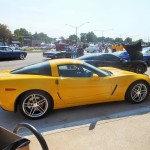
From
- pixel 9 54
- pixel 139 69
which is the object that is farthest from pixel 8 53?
pixel 139 69

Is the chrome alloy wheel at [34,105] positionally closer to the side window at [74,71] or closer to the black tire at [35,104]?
the black tire at [35,104]

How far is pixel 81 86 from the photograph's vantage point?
5.38 m

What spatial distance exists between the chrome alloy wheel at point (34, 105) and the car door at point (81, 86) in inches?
17.0

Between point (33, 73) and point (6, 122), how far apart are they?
1.23m

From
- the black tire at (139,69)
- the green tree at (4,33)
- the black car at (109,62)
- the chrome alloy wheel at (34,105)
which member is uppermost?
the green tree at (4,33)

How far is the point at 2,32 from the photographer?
7188cm

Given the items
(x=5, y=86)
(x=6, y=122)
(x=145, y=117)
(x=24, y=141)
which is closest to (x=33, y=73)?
(x=5, y=86)

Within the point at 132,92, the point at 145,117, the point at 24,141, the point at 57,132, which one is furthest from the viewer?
the point at 132,92

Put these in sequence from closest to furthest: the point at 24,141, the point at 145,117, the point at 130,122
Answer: the point at 24,141 < the point at 130,122 < the point at 145,117

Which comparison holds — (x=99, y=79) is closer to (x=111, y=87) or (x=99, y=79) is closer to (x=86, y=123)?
(x=111, y=87)

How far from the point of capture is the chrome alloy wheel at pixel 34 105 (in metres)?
5.03

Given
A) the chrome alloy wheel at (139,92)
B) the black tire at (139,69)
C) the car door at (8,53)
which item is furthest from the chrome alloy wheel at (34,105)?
the car door at (8,53)

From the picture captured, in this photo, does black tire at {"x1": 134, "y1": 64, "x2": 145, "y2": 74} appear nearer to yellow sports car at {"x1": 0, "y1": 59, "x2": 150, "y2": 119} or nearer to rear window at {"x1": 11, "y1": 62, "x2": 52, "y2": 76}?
yellow sports car at {"x1": 0, "y1": 59, "x2": 150, "y2": 119}

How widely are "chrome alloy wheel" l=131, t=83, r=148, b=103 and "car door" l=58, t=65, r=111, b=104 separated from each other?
2.44 ft
